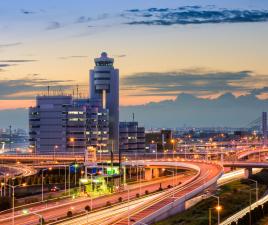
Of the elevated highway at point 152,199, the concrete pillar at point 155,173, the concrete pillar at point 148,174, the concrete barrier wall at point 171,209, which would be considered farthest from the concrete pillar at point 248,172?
the concrete barrier wall at point 171,209

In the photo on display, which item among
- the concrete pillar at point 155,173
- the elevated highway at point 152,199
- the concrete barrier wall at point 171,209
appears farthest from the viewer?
the concrete pillar at point 155,173

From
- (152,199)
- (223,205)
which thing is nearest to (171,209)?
(152,199)

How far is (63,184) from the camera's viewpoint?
115375 millimetres

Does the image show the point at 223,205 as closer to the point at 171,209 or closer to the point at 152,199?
the point at 152,199

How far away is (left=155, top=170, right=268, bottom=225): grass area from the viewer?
7362 cm

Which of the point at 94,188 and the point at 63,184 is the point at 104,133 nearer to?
the point at 63,184

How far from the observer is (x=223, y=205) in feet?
311

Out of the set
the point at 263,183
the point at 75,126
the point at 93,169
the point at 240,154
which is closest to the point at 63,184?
the point at 93,169

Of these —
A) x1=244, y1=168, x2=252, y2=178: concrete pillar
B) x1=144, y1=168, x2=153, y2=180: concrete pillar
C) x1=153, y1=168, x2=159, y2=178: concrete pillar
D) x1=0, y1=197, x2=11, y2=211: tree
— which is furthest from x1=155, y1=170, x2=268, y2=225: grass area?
x1=0, y1=197, x2=11, y2=211: tree

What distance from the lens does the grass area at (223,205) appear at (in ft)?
242

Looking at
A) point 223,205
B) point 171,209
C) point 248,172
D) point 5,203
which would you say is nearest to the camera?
point 171,209

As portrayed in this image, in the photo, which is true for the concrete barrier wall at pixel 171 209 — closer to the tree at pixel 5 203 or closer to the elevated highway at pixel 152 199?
the elevated highway at pixel 152 199

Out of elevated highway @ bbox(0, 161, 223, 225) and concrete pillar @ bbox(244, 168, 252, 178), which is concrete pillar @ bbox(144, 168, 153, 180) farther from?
concrete pillar @ bbox(244, 168, 252, 178)

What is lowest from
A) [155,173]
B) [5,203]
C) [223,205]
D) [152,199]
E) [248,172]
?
[223,205]
